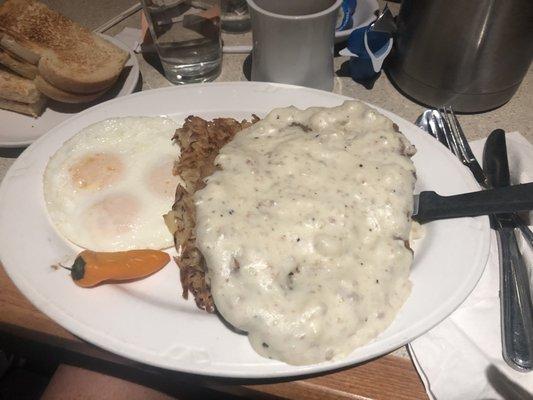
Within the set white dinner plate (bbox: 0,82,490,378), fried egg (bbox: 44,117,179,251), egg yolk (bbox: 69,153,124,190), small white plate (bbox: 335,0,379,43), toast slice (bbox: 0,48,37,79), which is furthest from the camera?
small white plate (bbox: 335,0,379,43)

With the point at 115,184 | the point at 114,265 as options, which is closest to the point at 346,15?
the point at 115,184

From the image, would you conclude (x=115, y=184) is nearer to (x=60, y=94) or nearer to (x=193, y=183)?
(x=193, y=183)

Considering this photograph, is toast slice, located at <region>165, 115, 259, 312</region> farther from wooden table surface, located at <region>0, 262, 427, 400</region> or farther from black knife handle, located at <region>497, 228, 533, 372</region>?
black knife handle, located at <region>497, 228, 533, 372</region>

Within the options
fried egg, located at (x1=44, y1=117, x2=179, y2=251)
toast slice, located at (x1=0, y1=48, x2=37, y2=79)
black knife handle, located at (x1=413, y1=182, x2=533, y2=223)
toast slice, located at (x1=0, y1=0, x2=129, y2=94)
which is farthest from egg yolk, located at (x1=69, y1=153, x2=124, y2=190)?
black knife handle, located at (x1=413, y1=182, x2=533, y2=223)

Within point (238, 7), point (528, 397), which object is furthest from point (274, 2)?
point (528, 397)

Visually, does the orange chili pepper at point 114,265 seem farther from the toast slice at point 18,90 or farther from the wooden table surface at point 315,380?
the toast slice at point 18,90
